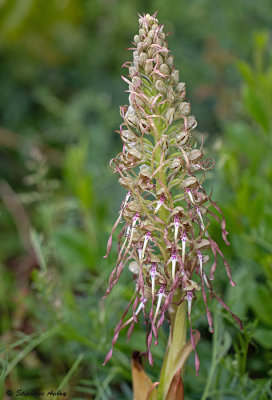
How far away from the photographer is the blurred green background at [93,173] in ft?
3.23

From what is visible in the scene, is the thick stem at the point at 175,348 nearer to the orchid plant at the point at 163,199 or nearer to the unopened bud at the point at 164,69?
the orchid plant at the point at 163,199

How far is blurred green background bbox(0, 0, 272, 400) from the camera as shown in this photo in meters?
0.99

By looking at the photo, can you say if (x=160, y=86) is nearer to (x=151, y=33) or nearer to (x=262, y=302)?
(x=151, y=33)

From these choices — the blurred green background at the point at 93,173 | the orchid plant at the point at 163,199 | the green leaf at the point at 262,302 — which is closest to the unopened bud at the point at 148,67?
the orchid plant at the point at 163,199

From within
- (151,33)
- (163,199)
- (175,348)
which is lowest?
(175,348)

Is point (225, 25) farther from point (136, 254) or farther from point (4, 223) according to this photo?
point (136, 254)

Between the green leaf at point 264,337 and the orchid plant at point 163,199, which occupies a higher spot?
the orchid plant at point 163,199

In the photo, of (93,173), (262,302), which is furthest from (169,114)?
(93,173)

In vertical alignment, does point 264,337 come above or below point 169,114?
below

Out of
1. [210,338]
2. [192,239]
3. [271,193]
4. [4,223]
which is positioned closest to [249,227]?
[271,193]

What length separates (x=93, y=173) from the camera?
62.2 inches

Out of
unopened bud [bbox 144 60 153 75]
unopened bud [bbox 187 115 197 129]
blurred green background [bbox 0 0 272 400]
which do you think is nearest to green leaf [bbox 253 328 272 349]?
blurred green background [bbox 0 0 272 400]

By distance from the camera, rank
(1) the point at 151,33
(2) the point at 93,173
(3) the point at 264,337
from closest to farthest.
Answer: (1) the point at 151,33, (3) the point at 264,337, (2) the point at 93,173

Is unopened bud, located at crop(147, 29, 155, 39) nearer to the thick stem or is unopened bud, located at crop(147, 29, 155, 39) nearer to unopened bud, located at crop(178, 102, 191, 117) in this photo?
unopened bud, located at crop(178, 102, 191, 117)
